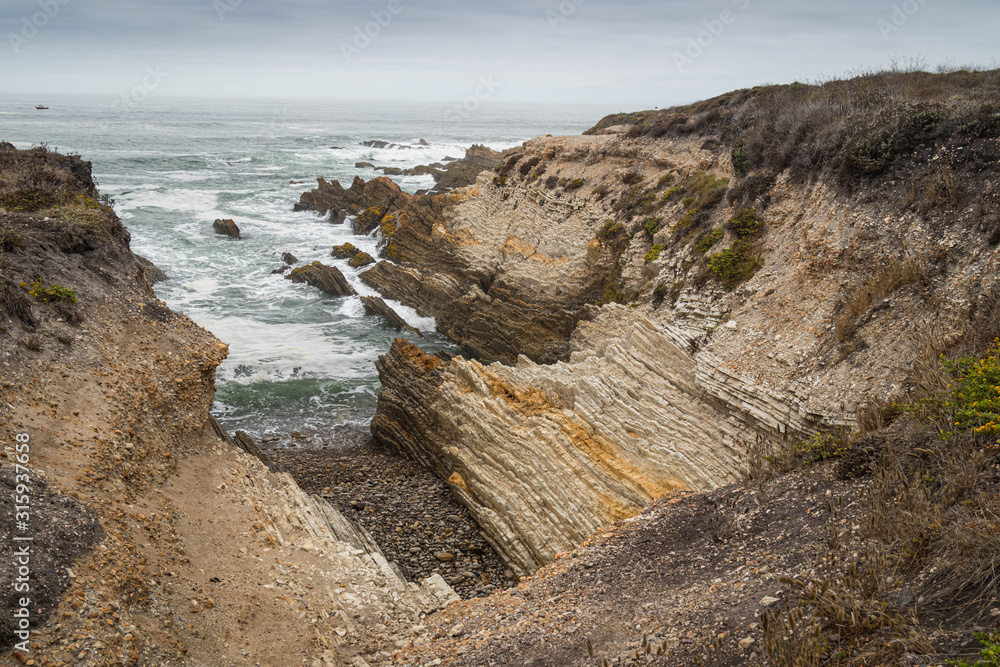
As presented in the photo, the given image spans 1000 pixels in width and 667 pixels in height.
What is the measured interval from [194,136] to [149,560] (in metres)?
102

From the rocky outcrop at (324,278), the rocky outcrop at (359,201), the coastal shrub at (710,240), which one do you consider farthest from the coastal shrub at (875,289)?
the rocky outcrop at (359,201)

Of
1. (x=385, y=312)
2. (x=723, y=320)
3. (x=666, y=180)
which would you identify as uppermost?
(x=666, y=180)

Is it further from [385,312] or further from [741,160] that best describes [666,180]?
[385,312]

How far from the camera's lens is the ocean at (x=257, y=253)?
20125mm

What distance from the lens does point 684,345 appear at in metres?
12.9

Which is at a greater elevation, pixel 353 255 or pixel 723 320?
pixel 723 320

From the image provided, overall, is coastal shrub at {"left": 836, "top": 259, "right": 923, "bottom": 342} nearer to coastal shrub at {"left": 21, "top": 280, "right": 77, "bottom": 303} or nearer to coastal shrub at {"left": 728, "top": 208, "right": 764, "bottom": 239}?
coastal shrub at {"left": 728, "top": 208, "right": 764, "bottom": 239}

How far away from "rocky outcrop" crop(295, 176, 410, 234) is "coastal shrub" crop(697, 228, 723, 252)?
2314 centimetres

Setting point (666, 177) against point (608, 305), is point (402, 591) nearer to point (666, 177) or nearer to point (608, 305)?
point (608, 305)

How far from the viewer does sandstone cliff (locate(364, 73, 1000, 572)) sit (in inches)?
382

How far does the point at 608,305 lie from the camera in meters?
17.4

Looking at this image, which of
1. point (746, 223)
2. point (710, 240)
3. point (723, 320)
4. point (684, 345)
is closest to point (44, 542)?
point (684, 345)

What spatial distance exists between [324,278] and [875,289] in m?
25.2

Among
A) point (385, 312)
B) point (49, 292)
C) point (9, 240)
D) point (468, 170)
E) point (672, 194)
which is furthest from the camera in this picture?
point (468, 170)
